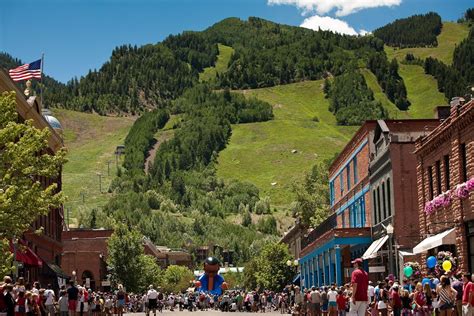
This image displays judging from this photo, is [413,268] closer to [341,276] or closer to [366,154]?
[366,154]

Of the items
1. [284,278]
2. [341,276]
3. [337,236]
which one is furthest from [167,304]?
[337,236]

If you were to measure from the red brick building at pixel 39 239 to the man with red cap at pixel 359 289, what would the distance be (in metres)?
17.7

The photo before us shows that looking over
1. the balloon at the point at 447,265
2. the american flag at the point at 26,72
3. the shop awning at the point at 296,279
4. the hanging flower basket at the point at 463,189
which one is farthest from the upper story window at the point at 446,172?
the shop awning at the point at 296,279

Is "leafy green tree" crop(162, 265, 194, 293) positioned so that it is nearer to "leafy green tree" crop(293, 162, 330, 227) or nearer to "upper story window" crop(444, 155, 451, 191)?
"leafy green tree" crop(293, 162, 330, 227)

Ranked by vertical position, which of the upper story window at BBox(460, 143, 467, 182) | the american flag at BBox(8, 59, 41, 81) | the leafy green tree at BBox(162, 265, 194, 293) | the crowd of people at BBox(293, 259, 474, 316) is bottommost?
the crowd of people at BBox(293, 259, 474, 316)

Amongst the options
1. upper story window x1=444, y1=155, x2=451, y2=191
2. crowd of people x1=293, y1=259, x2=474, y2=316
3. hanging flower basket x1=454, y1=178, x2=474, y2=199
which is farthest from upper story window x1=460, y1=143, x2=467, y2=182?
crowd of people x1=293, y1=259, x2=474, y2=316

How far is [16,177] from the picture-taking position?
103ft

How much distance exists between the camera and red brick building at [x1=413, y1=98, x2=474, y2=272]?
31.5 m

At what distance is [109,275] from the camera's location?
86.9 meters

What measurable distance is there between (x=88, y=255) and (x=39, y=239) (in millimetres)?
31030

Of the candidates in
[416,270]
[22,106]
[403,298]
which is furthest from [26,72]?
[403,298]

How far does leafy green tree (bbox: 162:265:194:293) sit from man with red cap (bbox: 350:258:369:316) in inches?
4719

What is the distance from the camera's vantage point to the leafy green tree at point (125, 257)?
278 ft

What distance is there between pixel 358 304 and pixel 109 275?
6548 cm
